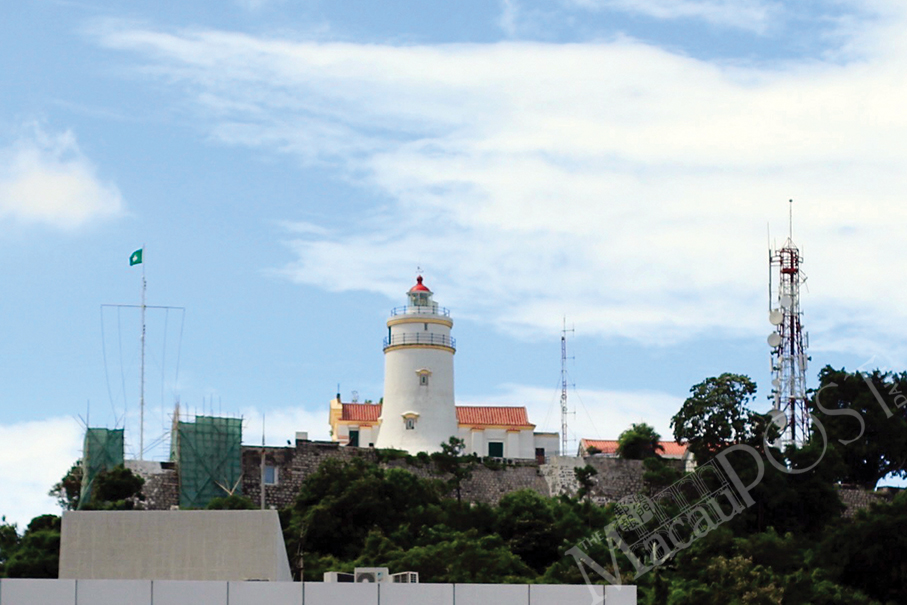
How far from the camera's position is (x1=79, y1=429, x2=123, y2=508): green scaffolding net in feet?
152

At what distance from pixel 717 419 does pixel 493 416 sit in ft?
43.5

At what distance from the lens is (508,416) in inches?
2296

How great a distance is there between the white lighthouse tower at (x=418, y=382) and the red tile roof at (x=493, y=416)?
4.35m

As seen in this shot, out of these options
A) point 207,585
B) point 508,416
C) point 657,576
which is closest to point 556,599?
point 207,585

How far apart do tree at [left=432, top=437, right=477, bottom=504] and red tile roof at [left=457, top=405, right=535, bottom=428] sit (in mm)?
7149

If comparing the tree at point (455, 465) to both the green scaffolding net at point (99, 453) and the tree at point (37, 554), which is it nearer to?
the green scaffolding net at point (99, 453)

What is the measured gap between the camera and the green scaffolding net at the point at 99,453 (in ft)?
152

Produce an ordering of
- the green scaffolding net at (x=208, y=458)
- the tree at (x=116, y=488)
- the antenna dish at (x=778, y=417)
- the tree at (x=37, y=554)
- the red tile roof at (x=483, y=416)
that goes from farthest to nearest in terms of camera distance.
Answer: the red tile roof at (x=483, y=416) < the antenna dish at (x=778, y=417) < the green scaffolding net at (x=208, y=458) < the tree at (x=116, y=488) < the tree at (x=37, y=554)

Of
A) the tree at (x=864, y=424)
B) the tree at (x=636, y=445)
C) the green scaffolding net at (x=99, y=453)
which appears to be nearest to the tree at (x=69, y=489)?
the green scaffolding net at (x=99, y=453)

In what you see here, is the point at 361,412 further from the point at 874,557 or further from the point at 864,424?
the point at 874,557

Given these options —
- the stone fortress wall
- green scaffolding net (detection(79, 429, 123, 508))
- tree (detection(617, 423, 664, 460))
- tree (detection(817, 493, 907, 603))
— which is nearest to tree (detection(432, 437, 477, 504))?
the stone fortress wall

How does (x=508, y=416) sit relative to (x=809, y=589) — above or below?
above

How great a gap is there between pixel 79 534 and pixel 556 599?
276 inches

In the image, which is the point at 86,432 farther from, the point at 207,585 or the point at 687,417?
the point at 207,585
